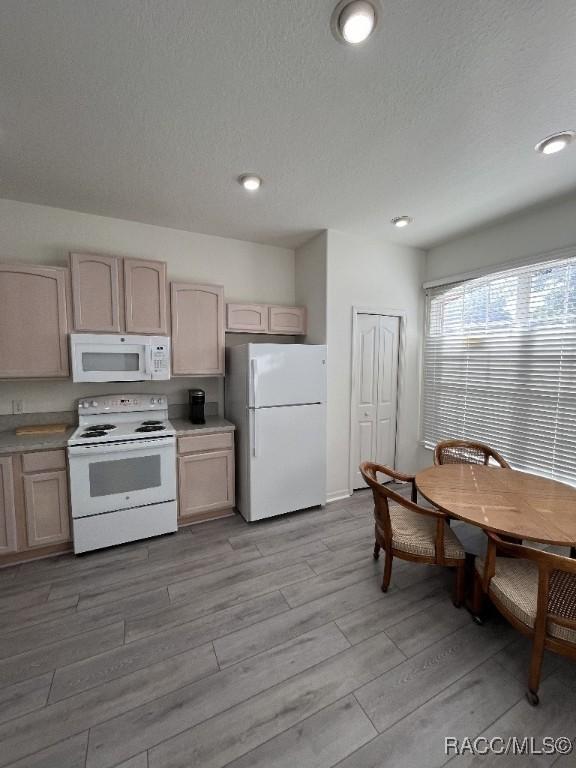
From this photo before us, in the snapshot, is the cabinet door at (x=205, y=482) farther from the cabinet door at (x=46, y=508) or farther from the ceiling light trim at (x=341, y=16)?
the ceiling light trim at (x=341, y=16)

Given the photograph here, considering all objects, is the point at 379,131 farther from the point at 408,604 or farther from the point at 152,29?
the point at 408,604

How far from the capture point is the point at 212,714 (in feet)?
4.43

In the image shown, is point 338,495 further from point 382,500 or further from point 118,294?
point 118,294

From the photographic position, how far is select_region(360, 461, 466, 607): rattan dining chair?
73.4 inches

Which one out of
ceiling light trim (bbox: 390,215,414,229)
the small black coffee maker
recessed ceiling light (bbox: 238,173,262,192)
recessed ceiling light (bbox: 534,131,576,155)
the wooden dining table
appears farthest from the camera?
the small black coffee maker

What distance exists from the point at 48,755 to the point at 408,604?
184 centimetres

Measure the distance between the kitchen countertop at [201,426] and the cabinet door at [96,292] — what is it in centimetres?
99

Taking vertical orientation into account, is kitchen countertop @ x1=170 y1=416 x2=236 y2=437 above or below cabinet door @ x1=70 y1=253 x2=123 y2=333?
below

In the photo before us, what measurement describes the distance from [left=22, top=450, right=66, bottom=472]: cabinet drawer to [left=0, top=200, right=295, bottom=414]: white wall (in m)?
0.60

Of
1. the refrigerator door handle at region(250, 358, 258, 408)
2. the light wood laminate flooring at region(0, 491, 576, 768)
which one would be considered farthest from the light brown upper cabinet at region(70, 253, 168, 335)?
the light wood laminate flooring at region(0, 491, 576, 768)

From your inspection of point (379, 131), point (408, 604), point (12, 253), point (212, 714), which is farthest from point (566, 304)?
point (12, 253)

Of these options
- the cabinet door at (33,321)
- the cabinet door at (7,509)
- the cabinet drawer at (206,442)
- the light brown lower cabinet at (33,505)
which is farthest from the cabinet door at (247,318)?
the cabinet door at (7,509)

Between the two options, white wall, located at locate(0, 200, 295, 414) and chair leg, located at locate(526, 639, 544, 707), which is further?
white wall, located at locate(0, 200, 295, 414)

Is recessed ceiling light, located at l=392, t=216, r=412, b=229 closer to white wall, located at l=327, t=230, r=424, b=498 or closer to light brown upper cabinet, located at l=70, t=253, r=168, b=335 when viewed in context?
white wall, located at l=327, t=230, r=424, b=498
